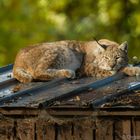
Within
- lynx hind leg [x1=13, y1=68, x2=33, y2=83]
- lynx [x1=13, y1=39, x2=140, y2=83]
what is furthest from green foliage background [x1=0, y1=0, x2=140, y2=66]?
lynx hind leg [x1=13, y1=68, x2=33, y2=83]

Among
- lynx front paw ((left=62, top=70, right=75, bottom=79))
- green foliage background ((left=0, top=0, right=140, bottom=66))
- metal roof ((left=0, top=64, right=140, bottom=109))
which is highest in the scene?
green foliage background ((left=0, top=0, right=140, bottom=66))

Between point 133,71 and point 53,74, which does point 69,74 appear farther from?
point 133,71

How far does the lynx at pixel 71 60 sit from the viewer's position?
10.2m

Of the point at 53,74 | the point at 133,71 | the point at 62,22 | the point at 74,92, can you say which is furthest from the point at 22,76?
the point at 62,22

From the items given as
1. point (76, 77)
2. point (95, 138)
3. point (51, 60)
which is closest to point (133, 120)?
point (95, 138)

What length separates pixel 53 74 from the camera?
9.98 meters

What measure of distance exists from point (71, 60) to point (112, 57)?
53cm

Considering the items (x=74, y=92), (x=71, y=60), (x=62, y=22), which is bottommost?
(x=74, y=92)

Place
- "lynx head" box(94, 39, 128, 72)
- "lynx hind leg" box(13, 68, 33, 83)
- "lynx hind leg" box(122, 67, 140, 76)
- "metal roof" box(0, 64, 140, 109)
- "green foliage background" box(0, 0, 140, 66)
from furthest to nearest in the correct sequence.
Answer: "green foliage background" box(0, 0, 140, 66), "lynx head" box(94, 39, 128, 72), "lynx hind leg" box(13, 68, 33, 83), "lynx hind leg" box(122, 67, 140, 76), "metal roof" box(0, 64, 140, 109)

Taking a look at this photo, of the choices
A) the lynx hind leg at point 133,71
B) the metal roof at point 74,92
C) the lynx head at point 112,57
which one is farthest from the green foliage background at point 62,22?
the metal roof at point 74,92

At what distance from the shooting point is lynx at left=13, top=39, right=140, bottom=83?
10.2 metres

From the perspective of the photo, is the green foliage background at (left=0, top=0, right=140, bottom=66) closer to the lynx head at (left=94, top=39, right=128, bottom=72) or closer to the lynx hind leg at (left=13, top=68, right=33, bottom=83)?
the lynx head at (left=94, top=39, right=128, bottom=72)

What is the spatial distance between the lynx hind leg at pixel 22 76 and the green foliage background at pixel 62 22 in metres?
9.80

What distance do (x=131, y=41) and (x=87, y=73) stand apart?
10956mm
